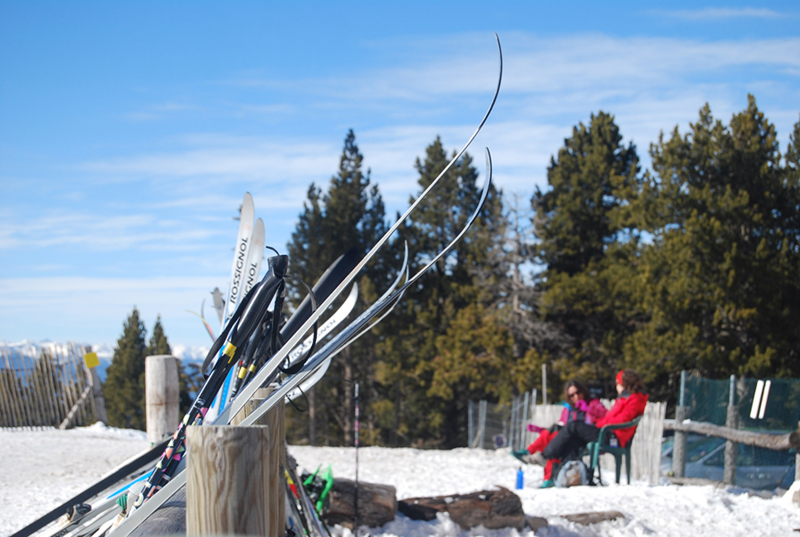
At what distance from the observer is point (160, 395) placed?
5355 mm

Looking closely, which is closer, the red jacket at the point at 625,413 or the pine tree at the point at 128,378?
the red jacket at the point at 625,413

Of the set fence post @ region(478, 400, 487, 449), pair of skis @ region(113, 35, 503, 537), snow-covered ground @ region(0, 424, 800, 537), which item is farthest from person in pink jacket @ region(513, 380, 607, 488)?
fence post @ region(478, 400, 487, 449)

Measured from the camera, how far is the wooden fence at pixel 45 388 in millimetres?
11453

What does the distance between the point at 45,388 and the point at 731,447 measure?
10.5 metres

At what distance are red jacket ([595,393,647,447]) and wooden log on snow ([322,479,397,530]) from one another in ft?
9.00

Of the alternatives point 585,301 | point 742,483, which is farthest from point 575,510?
point 585,301

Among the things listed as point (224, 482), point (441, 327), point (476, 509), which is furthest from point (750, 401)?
point (441, 327)

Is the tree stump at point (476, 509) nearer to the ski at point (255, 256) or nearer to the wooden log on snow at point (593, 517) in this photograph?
the wooden log on snow at point (593, 517)

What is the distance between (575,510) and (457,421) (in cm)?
2259

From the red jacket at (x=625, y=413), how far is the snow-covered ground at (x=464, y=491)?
0.48 meters

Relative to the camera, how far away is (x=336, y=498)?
474 centimetres

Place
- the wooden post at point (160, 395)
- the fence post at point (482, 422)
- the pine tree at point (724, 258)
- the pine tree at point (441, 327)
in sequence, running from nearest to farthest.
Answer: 1. the wooden post at point (160, 395)
2. the pine tree at point (724, 258)
3. the fence post at point (482, 422)
4. the pine tree at point (441, 327)

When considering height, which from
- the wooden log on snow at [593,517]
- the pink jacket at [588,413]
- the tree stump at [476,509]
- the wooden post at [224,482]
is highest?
the wooden post at [224,482]

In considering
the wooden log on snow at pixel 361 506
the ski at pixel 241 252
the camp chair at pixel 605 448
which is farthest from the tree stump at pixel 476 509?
the ski at pixel 241 252
